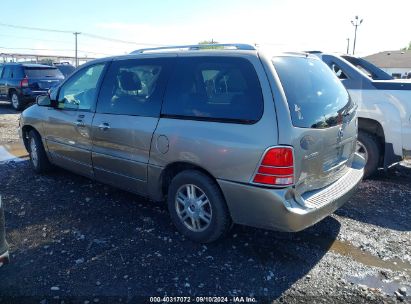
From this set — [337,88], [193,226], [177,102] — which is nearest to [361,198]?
[337,88]

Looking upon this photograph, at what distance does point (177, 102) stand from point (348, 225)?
235 centimetres

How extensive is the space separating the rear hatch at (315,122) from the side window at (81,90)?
2384 mm

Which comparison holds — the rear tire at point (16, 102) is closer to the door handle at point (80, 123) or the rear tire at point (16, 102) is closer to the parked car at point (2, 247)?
the door handle at point (80, 123)

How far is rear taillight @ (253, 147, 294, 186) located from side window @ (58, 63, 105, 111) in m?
2.47

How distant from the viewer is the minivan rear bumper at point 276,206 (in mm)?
3033

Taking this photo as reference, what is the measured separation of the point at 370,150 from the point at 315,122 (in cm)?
277

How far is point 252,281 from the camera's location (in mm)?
3105

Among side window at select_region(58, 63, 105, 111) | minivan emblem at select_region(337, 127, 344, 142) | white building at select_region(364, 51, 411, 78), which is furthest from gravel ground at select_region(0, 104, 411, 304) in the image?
white building at select_region(364, 51, 411, 78)

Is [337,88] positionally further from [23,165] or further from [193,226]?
[23,165]

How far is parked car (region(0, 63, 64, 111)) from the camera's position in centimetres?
1355

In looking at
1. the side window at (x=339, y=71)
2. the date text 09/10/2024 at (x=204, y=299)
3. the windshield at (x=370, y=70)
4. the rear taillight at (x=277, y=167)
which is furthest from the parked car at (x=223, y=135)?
the windshield at (x=370, y=70)

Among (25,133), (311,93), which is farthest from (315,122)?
(25,133)

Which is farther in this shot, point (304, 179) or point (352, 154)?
point (352, 154)

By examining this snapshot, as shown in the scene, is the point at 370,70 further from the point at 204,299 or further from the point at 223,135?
the point at 204,299
